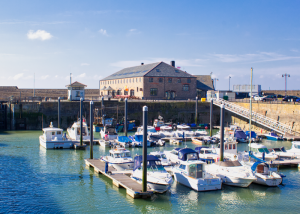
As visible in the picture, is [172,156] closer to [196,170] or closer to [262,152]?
[196,170]

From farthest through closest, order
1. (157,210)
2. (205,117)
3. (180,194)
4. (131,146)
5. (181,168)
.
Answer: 1. (205,117)
2. (131,146)
3. (181,168)
4. (180,194)
5. (157,210)

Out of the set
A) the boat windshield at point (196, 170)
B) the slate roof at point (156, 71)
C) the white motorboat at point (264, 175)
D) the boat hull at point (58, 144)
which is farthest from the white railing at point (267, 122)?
the boat hull at point (58, 144)

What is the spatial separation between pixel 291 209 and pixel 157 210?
7.66 m

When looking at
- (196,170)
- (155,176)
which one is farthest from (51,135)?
(196,170)

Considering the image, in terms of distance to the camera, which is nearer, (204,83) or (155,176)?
(155,176)

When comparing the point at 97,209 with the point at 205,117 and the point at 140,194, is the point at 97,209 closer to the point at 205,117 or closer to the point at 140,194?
the point at 140,194

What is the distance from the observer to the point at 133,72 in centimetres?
7538

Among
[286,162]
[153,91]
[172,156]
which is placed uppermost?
[153,91]

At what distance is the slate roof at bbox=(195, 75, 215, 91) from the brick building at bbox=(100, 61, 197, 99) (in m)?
5.87

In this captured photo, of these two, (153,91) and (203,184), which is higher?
(153,91)

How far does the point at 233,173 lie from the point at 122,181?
24.8 ft

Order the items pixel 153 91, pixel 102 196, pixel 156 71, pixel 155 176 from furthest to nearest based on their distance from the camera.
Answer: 1. pixel 156 71
2. pixel 153 91
3. pixel 155 176
4. pixel 102 196

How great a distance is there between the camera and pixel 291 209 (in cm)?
1850

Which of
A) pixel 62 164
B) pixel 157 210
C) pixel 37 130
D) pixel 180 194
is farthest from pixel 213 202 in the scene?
pixel 37 130
